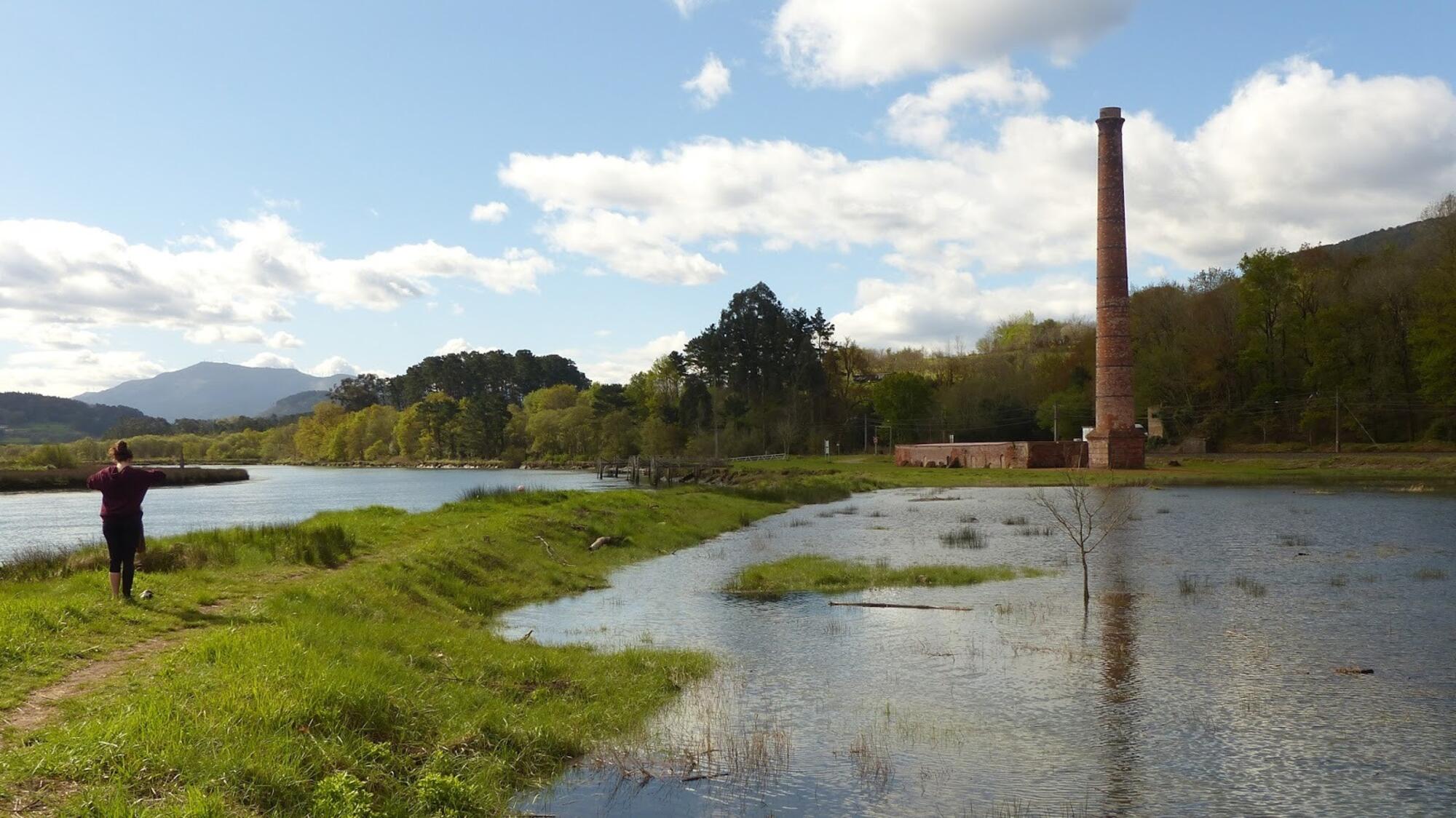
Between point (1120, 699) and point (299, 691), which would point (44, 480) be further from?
point (1120, 699)

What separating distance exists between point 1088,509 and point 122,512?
102ft

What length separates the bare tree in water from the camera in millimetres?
29497

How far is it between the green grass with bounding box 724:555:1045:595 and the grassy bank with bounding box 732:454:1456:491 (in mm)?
41712

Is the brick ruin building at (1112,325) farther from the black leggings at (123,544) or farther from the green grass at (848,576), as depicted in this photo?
the black leggings at (123,544)

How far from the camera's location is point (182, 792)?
7.53 m

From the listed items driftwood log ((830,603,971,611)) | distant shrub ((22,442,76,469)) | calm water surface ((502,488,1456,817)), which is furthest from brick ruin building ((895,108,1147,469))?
distant shrub ((22,442,76,469))

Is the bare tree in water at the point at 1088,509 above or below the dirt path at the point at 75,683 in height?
below

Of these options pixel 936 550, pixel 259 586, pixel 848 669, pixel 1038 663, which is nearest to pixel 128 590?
pixel 259 586

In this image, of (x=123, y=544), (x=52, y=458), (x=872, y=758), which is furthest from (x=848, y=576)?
(x=52, y=458)

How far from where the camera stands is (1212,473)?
70.8 metres

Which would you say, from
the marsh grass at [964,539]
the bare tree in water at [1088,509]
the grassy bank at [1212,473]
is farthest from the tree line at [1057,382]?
the marsh grass at [964,539]

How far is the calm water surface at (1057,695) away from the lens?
1059 cm

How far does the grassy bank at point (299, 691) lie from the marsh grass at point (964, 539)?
17.2 metres

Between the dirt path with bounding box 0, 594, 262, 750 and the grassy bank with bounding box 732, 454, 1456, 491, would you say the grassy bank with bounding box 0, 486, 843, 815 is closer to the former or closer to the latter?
the dirt path with bounding box 0, 594, 262, 750
